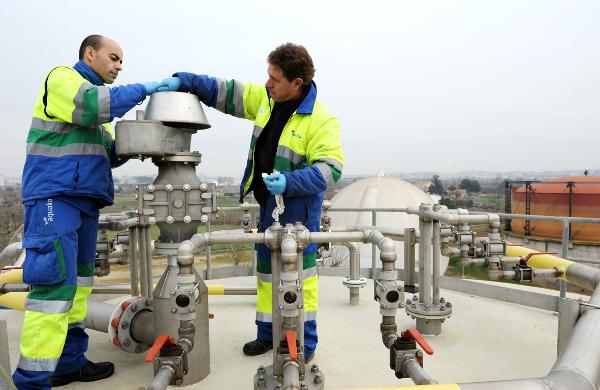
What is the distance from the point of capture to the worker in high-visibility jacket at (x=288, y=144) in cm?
212

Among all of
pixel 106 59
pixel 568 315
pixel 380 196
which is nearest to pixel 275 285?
pixel 568 315

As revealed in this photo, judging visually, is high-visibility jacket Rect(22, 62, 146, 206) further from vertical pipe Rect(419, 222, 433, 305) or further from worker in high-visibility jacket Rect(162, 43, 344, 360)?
vertical pipe Rect(419, 222, 433, 305)

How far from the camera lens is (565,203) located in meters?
16.5

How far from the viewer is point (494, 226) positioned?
7.91ft

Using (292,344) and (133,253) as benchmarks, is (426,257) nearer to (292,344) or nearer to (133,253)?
(292,344)

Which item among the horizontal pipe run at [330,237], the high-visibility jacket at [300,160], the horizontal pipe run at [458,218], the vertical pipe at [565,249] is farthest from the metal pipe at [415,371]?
the vertical pipe at [565,249]

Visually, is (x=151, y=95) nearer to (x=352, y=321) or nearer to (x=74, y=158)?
(x=74, y=158)

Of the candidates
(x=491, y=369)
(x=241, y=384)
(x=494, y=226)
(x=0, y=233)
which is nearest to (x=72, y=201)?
(x=241, y=384)

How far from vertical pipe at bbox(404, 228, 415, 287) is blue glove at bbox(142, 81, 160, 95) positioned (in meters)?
1.88

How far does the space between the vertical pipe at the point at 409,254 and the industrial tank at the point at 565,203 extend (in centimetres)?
1624

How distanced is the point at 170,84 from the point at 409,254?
6.24 feet

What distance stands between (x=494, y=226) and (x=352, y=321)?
1365 mm

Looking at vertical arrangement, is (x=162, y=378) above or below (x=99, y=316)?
above

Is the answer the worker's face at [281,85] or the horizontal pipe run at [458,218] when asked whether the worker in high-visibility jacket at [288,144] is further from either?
the horizontal pipe run at [458,218]
